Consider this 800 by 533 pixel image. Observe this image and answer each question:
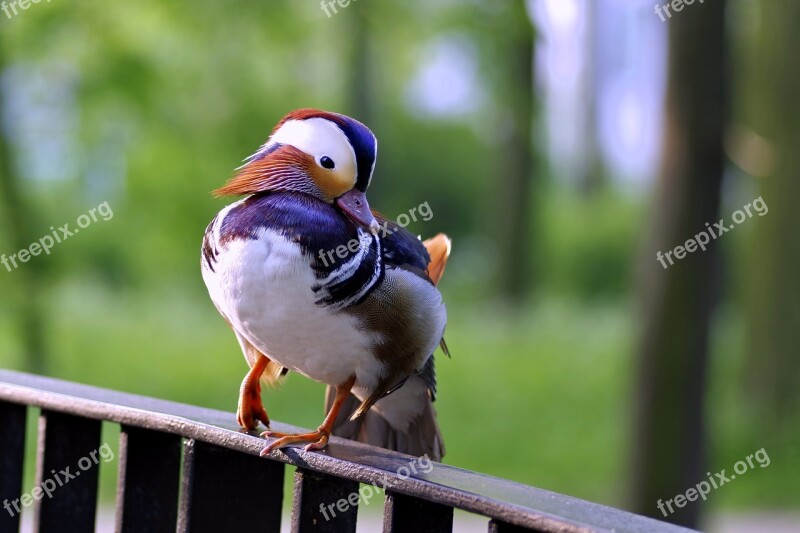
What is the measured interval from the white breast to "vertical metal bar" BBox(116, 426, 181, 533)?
236 mm

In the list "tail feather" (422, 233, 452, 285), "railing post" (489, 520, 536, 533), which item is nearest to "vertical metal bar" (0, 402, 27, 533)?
"tail feather" (422, 233, 452, 285)

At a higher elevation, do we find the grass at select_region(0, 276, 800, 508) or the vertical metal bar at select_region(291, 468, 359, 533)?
the grass at select_region(0, 276, 800, 508)

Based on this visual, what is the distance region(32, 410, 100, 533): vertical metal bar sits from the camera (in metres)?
1.77

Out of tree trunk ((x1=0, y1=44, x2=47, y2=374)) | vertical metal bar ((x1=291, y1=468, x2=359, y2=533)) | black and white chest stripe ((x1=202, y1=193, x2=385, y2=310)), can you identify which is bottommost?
vertical metal bar ((x1=291, y1=468, x2=359, y2=533))

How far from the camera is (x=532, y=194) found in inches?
496

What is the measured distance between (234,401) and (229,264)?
5914 millimetres

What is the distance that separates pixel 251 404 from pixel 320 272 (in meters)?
0.32

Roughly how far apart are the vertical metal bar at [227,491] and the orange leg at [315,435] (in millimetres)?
49

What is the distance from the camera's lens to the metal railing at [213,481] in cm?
123

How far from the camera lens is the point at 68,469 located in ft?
5.85

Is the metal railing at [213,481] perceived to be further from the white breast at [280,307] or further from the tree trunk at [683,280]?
the tree trunk at [683,280]

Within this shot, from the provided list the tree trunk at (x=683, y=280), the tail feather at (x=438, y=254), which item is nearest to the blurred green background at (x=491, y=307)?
the tree trunk at (x=683, y=280)

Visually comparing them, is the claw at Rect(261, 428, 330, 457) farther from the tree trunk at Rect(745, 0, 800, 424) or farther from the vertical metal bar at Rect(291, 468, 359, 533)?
the tree trunk at Rect(745, 0, 800, 424)

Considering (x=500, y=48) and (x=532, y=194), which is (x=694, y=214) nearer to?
(x=500, y=48)
